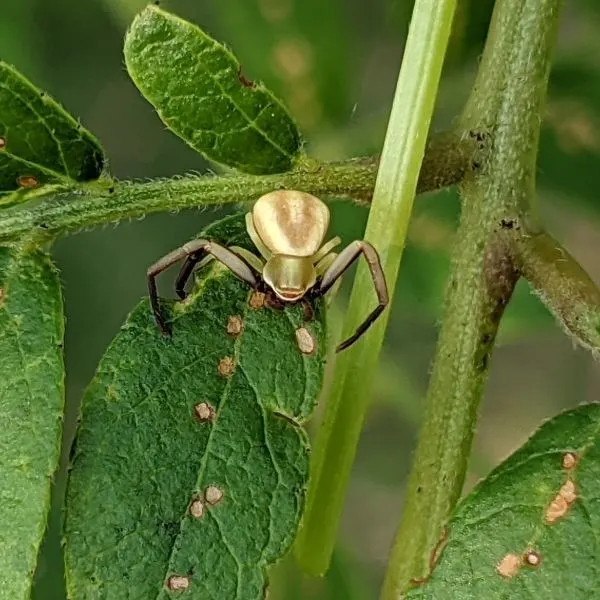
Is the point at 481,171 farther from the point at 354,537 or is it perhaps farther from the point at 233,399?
the point at 354,537

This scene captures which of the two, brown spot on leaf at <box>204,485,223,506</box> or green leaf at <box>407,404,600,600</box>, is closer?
green leaf at <box>407,404,600,600</box>

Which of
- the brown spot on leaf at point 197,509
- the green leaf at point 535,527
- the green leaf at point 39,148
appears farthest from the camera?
the green leaf at point 39,148

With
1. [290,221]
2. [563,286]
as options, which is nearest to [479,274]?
[563,286]

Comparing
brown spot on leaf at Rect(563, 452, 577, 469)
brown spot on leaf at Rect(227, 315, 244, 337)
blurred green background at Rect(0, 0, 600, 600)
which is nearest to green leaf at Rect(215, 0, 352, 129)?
blurred green background at Rect(0, 0, 600, 600)

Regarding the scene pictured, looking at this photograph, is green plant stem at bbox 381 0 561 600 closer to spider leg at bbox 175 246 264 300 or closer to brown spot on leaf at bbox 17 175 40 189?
spider leg at bbox 175 246 264 300

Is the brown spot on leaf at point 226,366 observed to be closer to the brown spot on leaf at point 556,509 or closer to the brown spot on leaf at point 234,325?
the brown spot on leaf at point 234,325

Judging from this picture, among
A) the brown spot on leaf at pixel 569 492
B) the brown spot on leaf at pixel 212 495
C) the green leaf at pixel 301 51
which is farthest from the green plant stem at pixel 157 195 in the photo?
the green leaf at pixel 301 51

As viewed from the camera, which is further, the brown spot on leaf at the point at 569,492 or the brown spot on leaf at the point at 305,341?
the brown spot on leaf at the point at 305,341
